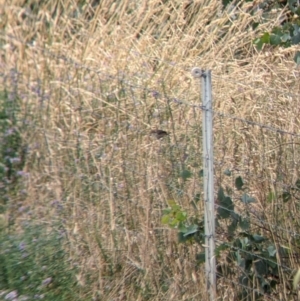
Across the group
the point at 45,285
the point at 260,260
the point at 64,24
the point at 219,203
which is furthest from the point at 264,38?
the point at 64,24

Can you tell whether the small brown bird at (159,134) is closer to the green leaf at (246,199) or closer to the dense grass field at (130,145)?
the dense grass field at (130,145)

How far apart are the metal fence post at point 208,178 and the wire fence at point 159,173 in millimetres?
47

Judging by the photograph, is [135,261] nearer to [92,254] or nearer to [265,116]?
[92,254]

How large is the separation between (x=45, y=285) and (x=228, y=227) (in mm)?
1087

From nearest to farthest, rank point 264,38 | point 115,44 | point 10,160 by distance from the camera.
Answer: point 264,38 → point 10,160 → point 115,44

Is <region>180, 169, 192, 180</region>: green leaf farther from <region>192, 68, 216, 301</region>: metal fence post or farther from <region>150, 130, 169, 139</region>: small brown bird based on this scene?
<region>150, 130, 169, 139</region>: small brown bird

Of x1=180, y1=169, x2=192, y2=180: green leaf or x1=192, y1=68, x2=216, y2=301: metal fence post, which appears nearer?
x1=192, y1=68, x2=216, y2=301: metal fence post

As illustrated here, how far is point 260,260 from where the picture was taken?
399 centimetres

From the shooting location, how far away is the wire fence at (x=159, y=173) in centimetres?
402

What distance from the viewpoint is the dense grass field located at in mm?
4230

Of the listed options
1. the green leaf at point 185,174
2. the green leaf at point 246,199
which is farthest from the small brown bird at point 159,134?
the green leaf at point 246,199

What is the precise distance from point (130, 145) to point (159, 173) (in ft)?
1.40

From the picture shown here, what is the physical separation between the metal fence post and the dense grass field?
0.07m

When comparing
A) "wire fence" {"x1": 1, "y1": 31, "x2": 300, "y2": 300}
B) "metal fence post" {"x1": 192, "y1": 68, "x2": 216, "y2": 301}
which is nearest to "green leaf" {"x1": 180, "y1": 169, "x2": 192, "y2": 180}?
"wire fence" {"x1": 1, "y1": 31, "x2": 300, "y2": 300}
